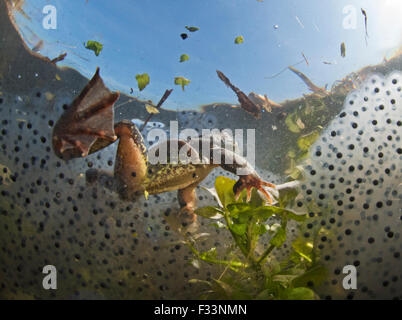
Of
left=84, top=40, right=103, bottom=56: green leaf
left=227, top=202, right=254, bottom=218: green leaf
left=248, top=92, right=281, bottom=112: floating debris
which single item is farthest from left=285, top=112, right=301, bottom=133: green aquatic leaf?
left=84, top=40, right=103, bottom=56: green leaf

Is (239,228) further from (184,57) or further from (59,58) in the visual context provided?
(59,58)

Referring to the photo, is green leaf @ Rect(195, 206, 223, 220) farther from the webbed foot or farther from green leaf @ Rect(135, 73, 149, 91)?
green leaf @ Rect(135, 73, 149, 91)

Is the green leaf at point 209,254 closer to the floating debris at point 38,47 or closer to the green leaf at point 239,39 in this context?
the green leaf at point 239,39

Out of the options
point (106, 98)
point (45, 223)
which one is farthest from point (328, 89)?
point (45, 223)

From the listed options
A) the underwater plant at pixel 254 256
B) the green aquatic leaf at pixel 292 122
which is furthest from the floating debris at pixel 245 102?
the underwater plant at pixel 254 256

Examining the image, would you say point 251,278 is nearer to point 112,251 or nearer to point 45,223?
point 112,251

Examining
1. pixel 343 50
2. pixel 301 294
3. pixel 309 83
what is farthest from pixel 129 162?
pixel 343 50
